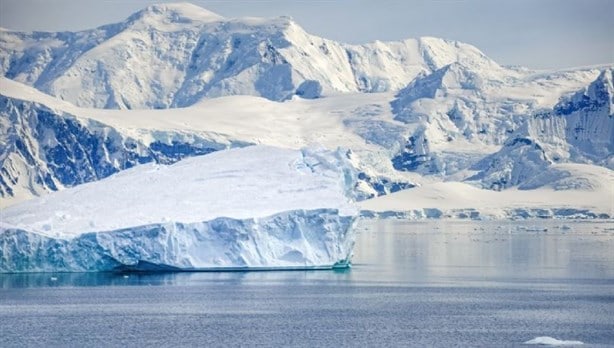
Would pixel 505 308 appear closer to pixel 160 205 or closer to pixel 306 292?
pixel 306 292

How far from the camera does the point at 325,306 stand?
79562 millimetres

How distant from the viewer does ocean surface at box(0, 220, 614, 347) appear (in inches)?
2618

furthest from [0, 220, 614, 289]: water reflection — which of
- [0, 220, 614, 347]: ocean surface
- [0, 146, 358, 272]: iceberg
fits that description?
[0, 146, 358, 272]: iceberg

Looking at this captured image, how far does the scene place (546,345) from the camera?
6256 centimetres

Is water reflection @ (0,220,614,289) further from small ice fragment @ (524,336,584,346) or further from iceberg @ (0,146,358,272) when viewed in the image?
small ice fragment @ (524,336,584,346)

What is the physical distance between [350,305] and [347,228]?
20.7 metres

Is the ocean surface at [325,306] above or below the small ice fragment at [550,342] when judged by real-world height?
above

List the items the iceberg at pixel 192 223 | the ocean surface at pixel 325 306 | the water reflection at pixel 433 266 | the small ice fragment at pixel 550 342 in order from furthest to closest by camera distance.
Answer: the iceberg at pixel 192 223 → the water reflection at pixel 433 266 → the ocean surface at pixel 325 306 → the small ice fragment at pixel 550 342

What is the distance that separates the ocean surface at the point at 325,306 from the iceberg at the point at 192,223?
47.5 inches

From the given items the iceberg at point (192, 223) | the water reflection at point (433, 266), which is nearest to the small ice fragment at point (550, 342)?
the water reflection at point (433, 266)

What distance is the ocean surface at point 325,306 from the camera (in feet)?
218

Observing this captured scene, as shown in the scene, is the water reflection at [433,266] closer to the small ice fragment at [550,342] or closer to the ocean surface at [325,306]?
the ocean surface at [325,306]

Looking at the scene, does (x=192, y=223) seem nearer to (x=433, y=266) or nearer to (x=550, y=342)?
(x=433, y=266)

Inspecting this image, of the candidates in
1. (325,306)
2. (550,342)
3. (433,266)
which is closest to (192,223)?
(325,306)
